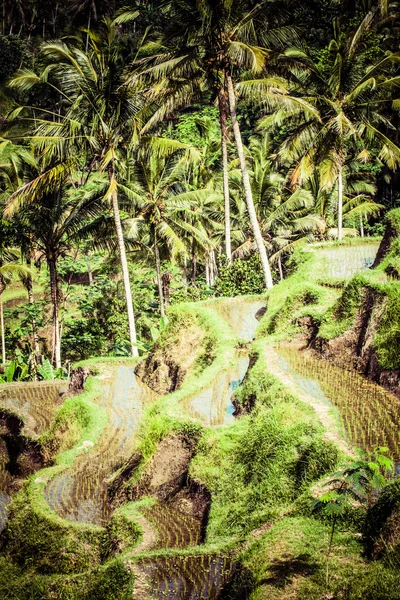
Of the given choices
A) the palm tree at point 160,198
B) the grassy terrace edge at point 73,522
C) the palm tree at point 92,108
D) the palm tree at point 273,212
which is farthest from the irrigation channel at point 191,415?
the palm tree at point 273,212

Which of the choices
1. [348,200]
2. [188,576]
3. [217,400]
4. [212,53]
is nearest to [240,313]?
[217,400]

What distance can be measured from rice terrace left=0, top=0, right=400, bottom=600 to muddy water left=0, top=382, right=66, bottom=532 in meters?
0.10

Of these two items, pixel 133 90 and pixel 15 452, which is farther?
pixel 133 90

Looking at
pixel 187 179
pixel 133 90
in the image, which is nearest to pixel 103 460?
pixel 133 90

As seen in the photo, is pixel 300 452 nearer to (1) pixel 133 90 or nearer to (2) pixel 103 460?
(2) pixel 103 460

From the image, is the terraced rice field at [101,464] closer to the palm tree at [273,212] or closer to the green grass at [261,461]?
the green grass at [261,461]

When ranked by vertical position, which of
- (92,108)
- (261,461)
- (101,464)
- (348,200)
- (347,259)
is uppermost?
(92,108)

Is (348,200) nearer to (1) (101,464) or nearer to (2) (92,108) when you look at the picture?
(2) (92,108)

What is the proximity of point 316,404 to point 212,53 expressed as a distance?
11.0 metres

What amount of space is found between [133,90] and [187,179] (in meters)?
9.56

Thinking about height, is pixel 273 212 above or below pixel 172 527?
above

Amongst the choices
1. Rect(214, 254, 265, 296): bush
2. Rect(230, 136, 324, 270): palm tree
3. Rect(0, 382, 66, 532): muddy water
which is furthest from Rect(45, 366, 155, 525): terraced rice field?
Rect(230, 136, 324, 270): palm tree

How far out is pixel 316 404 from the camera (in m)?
8.01

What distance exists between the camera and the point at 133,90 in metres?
16.6
